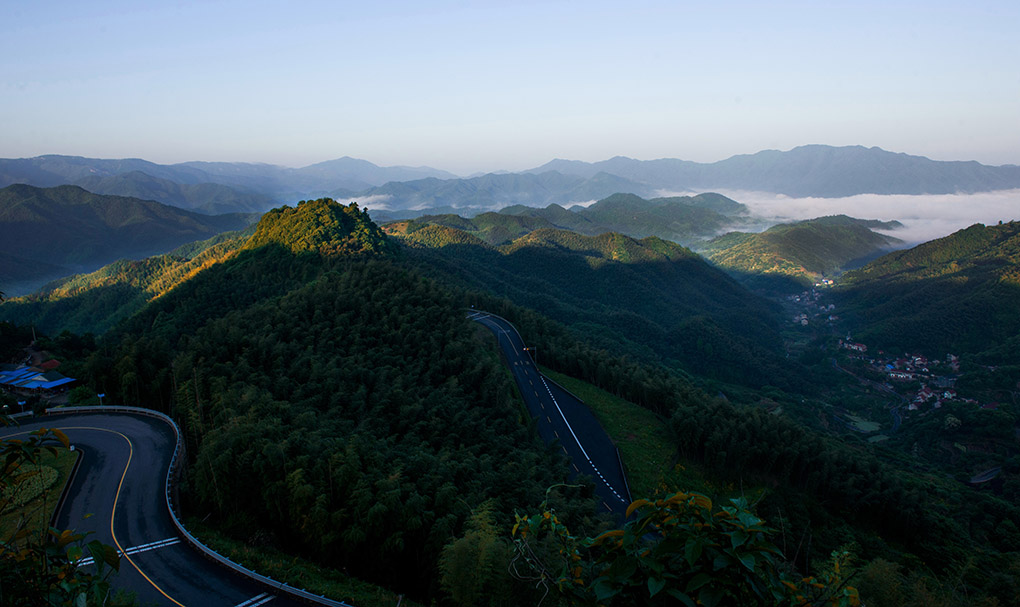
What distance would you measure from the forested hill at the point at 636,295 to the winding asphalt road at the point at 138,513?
53.2 m

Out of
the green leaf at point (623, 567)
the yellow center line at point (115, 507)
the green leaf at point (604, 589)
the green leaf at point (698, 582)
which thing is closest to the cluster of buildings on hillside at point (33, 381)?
the yellow center line at point (115, 507)

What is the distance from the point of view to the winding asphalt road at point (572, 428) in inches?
1362

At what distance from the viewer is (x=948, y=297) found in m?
136

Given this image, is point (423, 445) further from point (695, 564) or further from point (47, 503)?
point (695, 564)

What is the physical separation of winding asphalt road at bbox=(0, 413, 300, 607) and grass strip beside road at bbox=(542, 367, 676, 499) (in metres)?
26.0

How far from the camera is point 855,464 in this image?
41.0m

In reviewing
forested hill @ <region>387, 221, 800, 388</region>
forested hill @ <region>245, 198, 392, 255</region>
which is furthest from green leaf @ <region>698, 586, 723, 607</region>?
forested hill @ <region>387, 221, 800, 388</region>

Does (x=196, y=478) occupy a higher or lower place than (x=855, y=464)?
higher

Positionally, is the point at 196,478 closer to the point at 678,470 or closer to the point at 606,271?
the point at 678,470

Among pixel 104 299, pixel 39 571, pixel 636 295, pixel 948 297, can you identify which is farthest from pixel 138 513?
pixel 948 297

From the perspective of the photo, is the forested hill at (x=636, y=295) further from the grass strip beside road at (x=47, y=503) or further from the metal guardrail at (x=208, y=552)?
the grass strip beside road at (x=47, y=503)

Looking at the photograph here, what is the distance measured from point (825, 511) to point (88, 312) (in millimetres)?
141983

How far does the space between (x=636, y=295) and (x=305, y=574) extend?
135224mm

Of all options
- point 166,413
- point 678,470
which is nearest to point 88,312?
point 166,413
